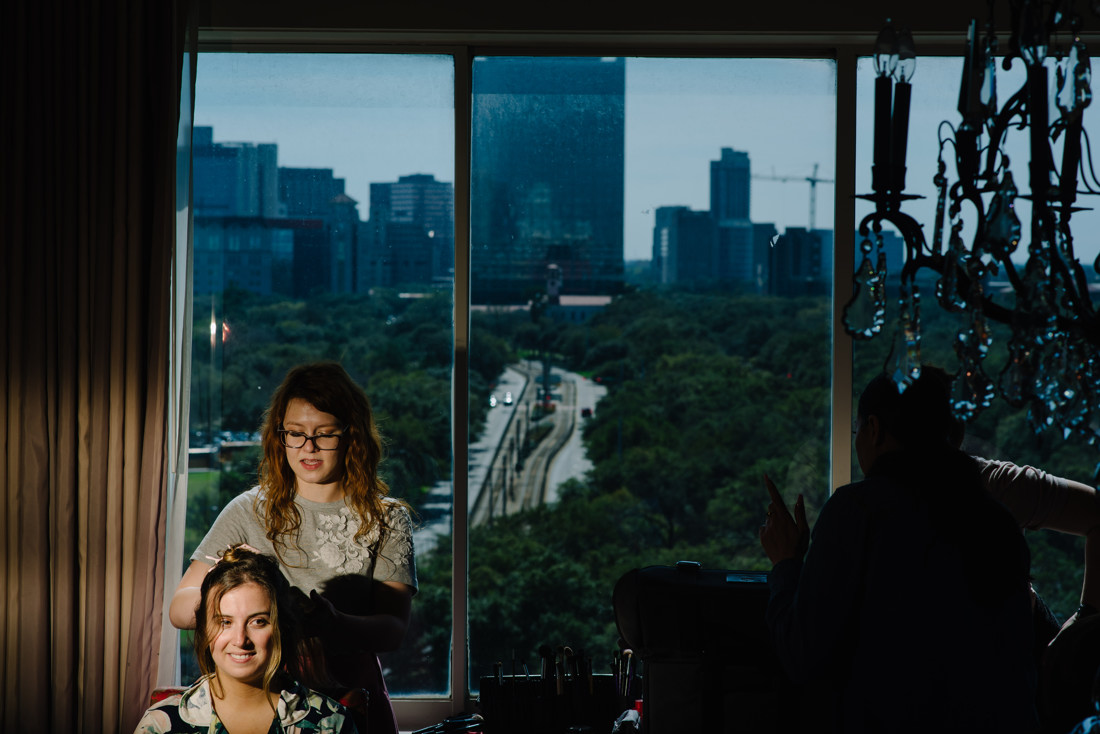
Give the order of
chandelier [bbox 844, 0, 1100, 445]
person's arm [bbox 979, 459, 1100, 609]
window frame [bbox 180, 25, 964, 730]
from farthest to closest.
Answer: window frame [bbox 180, 25, 964, 730] < person's arm [bbox 979, 459, 1100, 609] < chandelier [bbox 844, 0, 1100, 445]

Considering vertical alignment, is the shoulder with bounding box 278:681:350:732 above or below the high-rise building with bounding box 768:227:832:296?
below

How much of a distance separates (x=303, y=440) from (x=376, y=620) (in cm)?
45

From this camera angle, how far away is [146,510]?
8.63ft

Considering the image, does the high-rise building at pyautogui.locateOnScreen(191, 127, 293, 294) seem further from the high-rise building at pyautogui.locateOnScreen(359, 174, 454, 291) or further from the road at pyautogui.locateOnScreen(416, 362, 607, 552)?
the road at pyautogui.locateOnScreen(416, 362, 607, 552)

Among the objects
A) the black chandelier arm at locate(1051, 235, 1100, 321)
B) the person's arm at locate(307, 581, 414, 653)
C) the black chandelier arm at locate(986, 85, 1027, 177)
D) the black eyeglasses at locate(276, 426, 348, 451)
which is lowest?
the person's arm at locate(307, 581, 414, 653)

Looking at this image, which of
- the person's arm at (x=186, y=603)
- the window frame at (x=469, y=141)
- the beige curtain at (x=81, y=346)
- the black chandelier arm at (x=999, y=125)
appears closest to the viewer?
the black chandelier arm at (x=999, y=125)

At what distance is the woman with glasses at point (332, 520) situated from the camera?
2.18 meters

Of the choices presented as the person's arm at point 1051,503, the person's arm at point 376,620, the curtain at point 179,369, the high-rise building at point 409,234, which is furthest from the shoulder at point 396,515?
the person's arm at point 1051,503

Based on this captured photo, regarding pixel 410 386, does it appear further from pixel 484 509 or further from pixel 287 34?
pixel 287 34

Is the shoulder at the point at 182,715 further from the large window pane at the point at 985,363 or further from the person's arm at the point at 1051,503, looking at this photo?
the large window pane at the point at 985,363

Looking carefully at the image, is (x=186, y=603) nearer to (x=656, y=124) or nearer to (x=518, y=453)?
(x=518, y=453)

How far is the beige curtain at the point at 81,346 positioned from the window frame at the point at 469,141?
0.35 metres

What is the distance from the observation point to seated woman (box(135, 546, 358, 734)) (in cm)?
185

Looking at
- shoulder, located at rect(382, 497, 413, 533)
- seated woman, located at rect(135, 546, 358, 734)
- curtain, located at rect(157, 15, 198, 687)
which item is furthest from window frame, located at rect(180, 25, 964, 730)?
seated woman, located at rect(135, 546, 358, 734)
